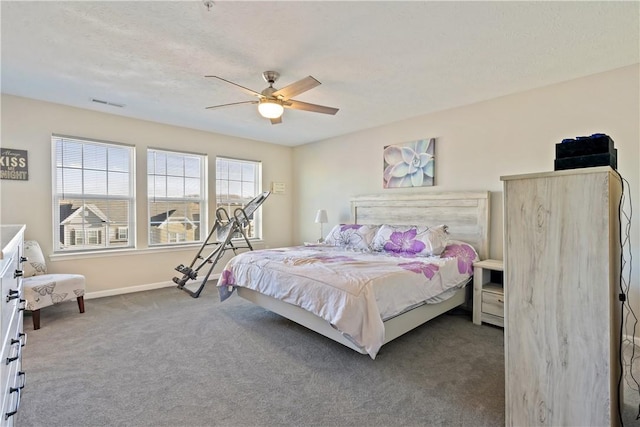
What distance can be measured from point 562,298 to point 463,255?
204cm

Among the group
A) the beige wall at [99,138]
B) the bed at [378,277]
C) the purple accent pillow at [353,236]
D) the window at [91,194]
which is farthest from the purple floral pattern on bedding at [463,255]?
the window at [91,194]

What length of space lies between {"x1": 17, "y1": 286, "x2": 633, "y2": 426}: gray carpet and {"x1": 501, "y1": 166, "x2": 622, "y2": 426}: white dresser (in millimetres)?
455

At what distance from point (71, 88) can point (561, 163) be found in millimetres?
4470

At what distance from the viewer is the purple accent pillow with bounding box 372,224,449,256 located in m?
3.46

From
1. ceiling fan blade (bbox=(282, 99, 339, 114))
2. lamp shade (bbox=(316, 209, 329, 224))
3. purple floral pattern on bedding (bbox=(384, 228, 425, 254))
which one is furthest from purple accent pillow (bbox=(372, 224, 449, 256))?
ceiling fan blade (bbox=(282, 99, 339, 114))

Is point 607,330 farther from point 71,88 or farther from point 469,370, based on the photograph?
point 71,88

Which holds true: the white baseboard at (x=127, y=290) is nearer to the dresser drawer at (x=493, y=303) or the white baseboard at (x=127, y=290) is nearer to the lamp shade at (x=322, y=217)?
the lamp shade at (x=322, y=217)

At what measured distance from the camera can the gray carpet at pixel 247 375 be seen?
71.2 inches

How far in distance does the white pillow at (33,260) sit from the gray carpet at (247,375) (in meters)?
0.54

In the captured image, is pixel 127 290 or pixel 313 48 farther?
pixel 127 290

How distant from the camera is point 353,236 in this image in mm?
4250

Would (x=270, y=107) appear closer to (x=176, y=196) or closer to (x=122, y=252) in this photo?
(x=176, y=196)

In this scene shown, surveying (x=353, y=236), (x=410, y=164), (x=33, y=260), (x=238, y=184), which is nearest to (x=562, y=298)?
(x=353, y=236)

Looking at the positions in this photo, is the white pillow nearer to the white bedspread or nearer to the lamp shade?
the white bedspread
